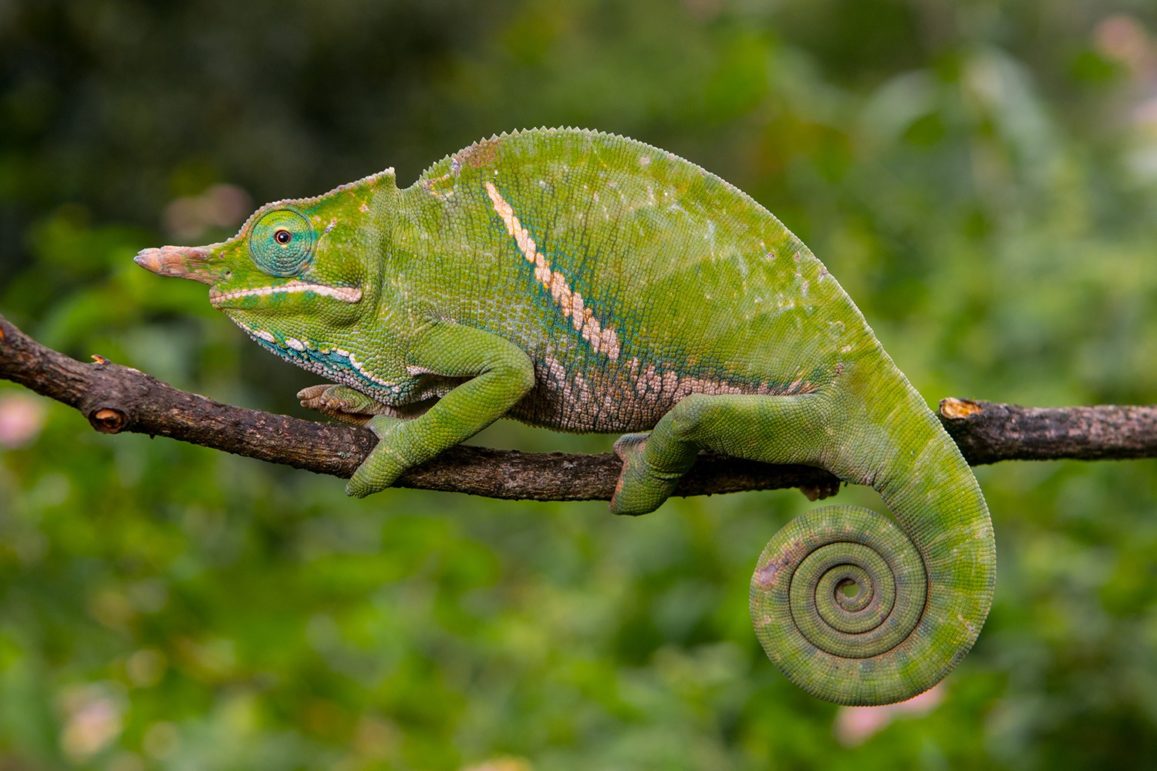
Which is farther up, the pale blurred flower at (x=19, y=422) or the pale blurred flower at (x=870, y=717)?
the pale blurred flower at (x=19, y=422)

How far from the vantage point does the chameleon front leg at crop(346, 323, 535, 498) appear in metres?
2.03

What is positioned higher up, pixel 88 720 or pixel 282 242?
pixel 282 242

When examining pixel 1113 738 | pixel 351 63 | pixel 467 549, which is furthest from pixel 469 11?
pixel 1113 738

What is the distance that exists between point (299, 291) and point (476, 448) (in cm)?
39

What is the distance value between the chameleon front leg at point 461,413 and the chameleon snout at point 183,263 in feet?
1.32

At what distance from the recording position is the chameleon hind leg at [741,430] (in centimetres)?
196

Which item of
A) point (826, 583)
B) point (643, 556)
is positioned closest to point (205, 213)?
point (643, 556)

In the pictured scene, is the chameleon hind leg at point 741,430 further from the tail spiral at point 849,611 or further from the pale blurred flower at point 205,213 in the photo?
the pale blurred flower at point 205,213

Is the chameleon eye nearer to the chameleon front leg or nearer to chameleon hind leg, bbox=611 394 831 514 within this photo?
the chameleon front leg

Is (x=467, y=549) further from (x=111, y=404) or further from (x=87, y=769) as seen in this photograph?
(x=111, y=404)

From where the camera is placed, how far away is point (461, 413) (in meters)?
2.03

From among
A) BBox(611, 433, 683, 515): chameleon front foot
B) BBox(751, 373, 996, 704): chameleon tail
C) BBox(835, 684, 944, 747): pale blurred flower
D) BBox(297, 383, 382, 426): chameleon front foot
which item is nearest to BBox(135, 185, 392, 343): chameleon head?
BBox(297, 383, 382, 426): chameleon front foot

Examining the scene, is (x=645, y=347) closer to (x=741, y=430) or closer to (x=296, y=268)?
(x=741, y=430)

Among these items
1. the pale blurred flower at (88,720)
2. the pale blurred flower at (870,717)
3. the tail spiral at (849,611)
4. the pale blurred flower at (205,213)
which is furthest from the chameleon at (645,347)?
the pale blurred flower at (205,213)
